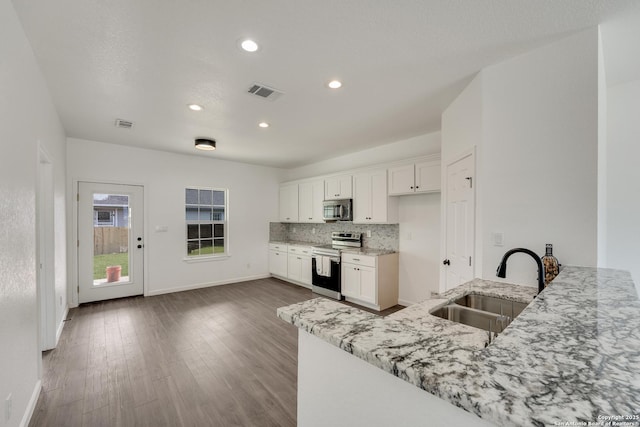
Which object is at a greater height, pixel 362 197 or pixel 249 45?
pixel 249 45

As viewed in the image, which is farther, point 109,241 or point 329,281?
point 329,281

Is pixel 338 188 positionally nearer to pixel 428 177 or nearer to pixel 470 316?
pixel 428 177

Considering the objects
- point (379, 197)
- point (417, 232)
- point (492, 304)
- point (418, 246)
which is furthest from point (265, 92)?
point (418, 246)

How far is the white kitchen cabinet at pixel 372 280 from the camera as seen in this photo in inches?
166

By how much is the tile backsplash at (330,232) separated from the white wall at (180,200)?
1.17ft

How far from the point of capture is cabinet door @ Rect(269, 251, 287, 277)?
606 cm

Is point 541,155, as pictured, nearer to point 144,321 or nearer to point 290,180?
point 144,321

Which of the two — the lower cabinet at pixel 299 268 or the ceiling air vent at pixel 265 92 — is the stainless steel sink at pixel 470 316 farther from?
the lower cabinet at pixel 299 268

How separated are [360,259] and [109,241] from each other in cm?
427

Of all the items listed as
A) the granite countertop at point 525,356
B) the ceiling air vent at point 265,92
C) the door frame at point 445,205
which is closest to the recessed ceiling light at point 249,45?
the ceiling air vent at point 265,92

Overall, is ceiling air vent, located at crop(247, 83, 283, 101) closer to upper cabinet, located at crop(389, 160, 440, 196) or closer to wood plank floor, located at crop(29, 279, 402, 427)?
upper cabinet, located at crop(389, 160, 440, 196)

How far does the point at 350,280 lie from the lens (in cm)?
460

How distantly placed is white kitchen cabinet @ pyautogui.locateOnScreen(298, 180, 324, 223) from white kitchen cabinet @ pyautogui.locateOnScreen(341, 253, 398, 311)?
1.33 m

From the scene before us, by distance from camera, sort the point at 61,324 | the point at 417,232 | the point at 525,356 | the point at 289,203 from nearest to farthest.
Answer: the point at 525,356 → the point at 61,324 → the point at 417,232 → the point at 289,203
